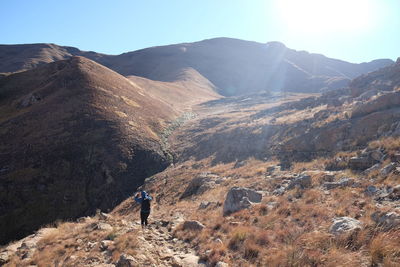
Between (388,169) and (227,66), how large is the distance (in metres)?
179

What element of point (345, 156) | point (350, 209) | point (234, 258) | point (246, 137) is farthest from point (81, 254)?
point (246, 137)

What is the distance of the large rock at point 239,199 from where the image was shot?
36.8 ft

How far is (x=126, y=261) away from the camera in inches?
286

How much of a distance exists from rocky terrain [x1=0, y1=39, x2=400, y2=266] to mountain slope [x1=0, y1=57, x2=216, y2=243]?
139mm

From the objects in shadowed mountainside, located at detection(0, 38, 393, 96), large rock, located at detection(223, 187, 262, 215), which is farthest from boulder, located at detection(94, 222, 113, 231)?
shadowed mountainside, located at detection(0, 38, 393, 96)

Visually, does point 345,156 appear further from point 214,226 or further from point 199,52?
point 199,52

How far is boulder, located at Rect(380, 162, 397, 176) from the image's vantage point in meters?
10.5

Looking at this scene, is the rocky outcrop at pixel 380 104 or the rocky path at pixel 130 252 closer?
the rocky path at pixel 130 252

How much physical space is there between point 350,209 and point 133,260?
23.9ft

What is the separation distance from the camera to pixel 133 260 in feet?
24.0

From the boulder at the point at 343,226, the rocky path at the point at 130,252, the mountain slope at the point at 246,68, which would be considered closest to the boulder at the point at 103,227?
the rocky path at the point at 130,252

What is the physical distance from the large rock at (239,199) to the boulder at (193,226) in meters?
1.78

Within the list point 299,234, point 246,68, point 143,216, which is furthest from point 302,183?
point 246,68

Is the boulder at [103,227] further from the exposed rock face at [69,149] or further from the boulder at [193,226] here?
the exposed rock face at [69,149]
